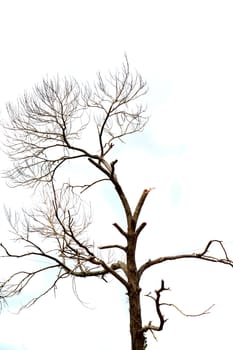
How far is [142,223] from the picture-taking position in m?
9.91

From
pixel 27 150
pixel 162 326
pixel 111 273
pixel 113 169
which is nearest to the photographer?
pixel 162 326

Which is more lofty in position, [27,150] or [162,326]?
[27,150]

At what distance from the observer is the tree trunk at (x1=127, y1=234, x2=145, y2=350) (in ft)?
29.4

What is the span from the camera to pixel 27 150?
10969 mm

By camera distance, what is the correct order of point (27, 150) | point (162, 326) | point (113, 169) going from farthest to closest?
1. point (27, 150)
2. point (113, 169)
3. point (162, 326)

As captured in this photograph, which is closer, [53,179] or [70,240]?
[70,240]

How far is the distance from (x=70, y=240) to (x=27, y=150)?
7.48ft

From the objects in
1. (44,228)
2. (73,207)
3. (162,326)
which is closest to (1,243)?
(44,228)

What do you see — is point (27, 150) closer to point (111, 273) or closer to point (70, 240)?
point (70, 240)

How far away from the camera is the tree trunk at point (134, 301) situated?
8961mm

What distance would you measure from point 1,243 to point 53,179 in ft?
5.53

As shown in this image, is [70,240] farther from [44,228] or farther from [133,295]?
[133,295]

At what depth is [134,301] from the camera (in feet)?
30.3

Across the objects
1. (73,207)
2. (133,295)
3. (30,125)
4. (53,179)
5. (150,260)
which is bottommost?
(133,295)
